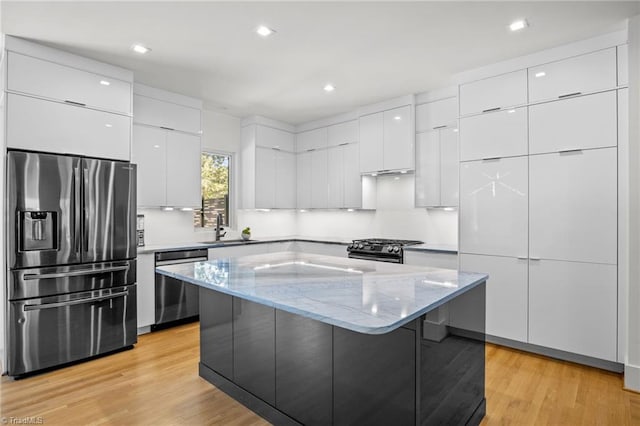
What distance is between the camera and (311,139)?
561 cm

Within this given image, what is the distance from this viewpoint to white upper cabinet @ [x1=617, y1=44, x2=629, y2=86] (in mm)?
2811

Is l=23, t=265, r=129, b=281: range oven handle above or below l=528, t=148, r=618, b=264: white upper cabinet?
below

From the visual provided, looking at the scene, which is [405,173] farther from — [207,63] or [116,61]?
[116,61]

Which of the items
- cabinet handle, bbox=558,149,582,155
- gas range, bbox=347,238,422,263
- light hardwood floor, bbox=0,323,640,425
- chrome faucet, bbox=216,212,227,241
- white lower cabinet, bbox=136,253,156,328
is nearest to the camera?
light hardwood floor, bbox=0,323,640,425

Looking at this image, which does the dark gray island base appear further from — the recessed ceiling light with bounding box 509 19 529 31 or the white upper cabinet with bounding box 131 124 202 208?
the white upper cabinet with bounding box 131 124 202 208

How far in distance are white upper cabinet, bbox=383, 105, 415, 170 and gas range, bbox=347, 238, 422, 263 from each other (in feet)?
3.12

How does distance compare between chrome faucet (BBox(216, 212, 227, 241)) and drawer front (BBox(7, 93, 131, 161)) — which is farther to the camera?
chrome faucet (BBox(216, 212, 227, 241))

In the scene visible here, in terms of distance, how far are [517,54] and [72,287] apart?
441cm

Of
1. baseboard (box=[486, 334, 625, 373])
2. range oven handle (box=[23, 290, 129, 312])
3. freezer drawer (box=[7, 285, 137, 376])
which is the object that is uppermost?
range oven handle (box=[23, 290, 129, 312])

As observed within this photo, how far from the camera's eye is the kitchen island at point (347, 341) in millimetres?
1633

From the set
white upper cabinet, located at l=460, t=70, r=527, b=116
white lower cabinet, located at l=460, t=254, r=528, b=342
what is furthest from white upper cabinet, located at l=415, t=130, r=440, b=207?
white lower cabinet, located at l=460, t=254, r=528, b=342

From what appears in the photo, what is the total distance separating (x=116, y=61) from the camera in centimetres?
335

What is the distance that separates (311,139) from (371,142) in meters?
1.18

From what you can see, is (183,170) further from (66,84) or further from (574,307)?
(574,307)
